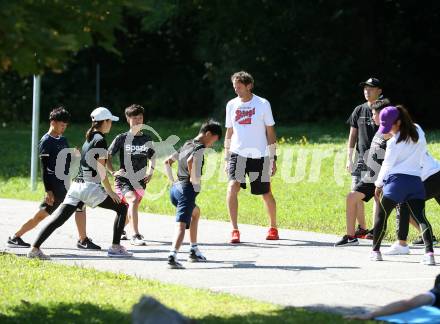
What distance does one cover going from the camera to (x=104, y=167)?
446 inches

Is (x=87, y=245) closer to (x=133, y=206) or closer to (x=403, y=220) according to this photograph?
(x=133, y=206)

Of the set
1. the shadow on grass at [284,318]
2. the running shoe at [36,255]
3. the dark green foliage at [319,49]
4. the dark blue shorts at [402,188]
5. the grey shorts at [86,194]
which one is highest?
the dark green foliage at [319,49]

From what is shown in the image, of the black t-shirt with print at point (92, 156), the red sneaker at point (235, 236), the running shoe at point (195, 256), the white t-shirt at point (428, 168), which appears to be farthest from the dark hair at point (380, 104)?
the black t-shirt with print at point (92, 156)

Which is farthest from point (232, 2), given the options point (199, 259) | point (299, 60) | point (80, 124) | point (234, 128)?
point (199, 259)

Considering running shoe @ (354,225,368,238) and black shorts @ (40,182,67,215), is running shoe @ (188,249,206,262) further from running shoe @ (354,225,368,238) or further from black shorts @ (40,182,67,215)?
running shoe @ (354,225,368,238)

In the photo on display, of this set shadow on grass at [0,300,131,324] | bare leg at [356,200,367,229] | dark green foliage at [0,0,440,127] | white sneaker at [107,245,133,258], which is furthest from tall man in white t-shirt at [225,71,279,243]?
dark green foliage at [0,0,440,127]

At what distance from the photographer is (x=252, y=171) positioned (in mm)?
12812

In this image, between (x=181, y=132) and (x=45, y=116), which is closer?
(x=181, y=132)

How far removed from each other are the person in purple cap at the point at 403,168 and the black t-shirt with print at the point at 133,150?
3.27 m

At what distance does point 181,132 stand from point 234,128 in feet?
64.5

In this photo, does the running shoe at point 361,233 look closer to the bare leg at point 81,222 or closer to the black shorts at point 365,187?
the black shorts at point 365,187

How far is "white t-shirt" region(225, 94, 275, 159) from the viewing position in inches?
505

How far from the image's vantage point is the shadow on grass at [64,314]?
804cm

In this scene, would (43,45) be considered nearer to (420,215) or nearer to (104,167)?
(104,167)
